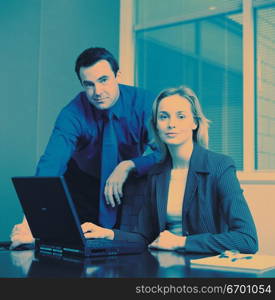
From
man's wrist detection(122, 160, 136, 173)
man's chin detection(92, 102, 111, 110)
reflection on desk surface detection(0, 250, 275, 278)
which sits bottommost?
reflection on desk surface detection(0, 250, 275, 278)

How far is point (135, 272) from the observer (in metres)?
1.01

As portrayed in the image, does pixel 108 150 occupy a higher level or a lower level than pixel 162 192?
higher

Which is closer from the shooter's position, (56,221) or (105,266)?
(105,266)

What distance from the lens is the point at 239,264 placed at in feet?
3.47

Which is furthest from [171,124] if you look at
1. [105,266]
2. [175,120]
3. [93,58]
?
[105,266]

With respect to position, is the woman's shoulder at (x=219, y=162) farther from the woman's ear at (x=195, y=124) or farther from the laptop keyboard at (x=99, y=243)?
the laptop keyboard at (x=99, y=243)

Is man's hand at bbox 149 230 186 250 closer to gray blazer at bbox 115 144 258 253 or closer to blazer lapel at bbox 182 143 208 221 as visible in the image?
gray blazer at bbox 115 144 258 253

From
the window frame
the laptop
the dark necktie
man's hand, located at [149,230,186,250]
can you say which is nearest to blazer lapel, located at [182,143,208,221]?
man's hand, located at [149,230,186,250]

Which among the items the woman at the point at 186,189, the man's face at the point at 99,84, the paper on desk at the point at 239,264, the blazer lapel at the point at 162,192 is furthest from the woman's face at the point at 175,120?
the paper on desk at the point at 239,264

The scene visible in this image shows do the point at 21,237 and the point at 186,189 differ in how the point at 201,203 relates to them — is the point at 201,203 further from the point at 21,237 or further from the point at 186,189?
the point at 21,237

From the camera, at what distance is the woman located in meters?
1.61

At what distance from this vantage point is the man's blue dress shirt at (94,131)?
2275 millimetres

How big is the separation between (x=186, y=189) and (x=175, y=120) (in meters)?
0.27

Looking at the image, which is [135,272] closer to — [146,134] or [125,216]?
[125,216]
